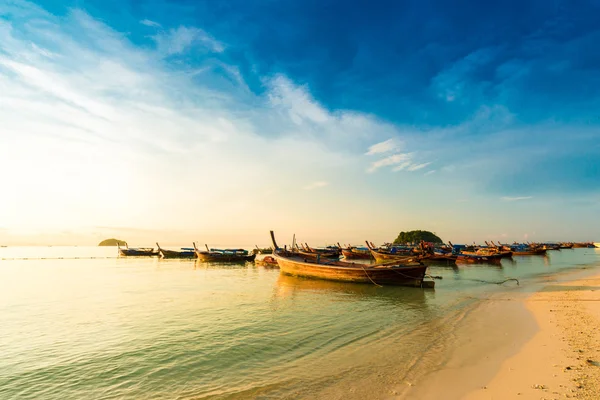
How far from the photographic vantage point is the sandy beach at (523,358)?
6270 millimetres

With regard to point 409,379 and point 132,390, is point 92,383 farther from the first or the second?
point 409,379

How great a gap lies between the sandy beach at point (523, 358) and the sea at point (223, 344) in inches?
29.1

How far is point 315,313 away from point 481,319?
25.4 ft

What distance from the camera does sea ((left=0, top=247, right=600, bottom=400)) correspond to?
7527mm

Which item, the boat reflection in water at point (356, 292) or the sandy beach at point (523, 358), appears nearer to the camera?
the sandy beach at point (523, 358)

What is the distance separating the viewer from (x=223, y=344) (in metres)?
10.7

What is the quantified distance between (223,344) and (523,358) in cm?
935

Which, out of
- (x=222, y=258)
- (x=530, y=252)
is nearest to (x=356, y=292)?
(x=222, y=258)

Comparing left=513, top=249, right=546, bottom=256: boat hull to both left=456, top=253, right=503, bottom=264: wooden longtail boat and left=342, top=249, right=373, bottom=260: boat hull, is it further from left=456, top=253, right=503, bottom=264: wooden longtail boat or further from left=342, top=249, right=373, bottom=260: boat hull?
left=342, top=249, right=373, bottom=260: boat hull

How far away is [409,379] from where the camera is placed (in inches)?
288

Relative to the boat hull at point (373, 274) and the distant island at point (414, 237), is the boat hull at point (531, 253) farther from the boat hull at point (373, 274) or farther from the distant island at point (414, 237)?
the distant island at point (414, 237)

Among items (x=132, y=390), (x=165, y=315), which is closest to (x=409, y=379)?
(x=132, y=390)

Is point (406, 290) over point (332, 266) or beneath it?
beneath

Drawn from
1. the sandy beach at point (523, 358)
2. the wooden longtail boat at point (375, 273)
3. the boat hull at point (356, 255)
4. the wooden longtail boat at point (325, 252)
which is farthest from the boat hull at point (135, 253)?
the sandy beach at point (523, 358)
